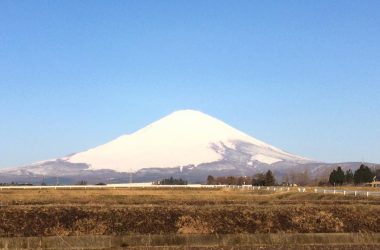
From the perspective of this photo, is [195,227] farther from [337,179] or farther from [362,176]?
[362,176]

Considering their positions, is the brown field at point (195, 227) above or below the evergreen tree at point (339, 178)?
below

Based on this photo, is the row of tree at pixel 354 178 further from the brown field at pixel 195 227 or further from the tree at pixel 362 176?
the brown field at pixel 195 227

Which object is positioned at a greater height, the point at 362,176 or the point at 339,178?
the point at 362,176

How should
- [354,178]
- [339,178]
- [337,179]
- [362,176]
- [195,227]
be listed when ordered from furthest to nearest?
1. [354,178]
2. [339,178]
3. [362,176]
4. [337,179]
5. [195,227]

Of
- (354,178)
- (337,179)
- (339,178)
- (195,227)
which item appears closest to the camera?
(195,227)

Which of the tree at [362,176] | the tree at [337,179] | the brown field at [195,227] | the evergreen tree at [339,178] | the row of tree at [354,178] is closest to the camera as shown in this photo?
the brown field at [195,227]

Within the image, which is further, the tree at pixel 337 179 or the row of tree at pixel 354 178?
the row of tree at pixel 354 178

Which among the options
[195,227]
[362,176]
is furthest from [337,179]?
[195,227]

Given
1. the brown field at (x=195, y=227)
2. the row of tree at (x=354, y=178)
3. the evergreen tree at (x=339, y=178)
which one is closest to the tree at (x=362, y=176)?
the row of tree at (x=354, y=178)

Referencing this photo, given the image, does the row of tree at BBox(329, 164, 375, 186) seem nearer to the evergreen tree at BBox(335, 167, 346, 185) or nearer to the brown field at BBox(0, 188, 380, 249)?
the evergreen tree at BBox(335, 167, 346, 185)

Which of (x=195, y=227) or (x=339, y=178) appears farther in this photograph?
(x=339, y=178)

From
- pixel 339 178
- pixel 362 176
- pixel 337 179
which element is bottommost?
pixel 337 179

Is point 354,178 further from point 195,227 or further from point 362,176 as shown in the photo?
point 195,227

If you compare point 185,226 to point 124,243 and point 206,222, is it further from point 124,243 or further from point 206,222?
point 124,243
